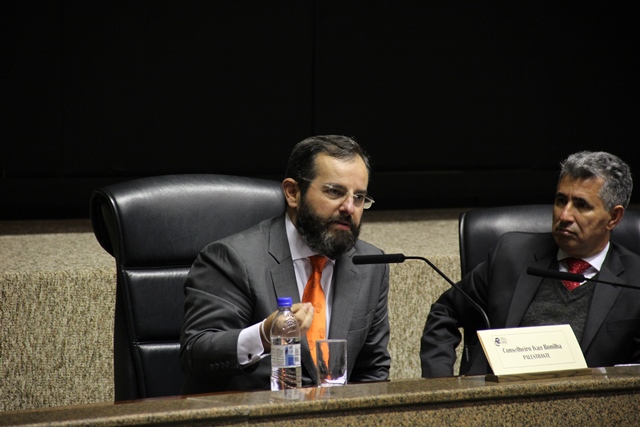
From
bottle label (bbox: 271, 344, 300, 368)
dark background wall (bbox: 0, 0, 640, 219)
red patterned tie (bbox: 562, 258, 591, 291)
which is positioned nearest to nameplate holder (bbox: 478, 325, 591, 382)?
bottle label (bbox: 271, 344, 300, 368)

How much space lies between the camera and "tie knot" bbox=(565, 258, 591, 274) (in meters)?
2.60

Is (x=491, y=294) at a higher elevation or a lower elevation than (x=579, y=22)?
lower

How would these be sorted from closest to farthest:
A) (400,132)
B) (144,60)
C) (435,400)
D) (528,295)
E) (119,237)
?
(435,400)
(119,237)
(528,295)
(144,60)
(400,132)

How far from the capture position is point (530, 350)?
1805 millimetres

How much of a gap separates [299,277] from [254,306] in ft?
0.49

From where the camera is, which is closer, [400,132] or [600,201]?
[600,201]

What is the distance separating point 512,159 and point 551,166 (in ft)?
0.68

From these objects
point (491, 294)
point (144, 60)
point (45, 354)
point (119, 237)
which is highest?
point (144, 60)

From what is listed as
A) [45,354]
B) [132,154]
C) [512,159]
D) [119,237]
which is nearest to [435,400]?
[119,237]

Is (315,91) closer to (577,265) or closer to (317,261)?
(577,265)

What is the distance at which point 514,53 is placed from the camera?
4.45 metres

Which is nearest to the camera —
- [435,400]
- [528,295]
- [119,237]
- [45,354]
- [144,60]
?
[435,400]

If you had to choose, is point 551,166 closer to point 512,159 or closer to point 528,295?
point 512,159

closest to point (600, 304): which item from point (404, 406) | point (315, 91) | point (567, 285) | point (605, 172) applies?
point (567, 285)
